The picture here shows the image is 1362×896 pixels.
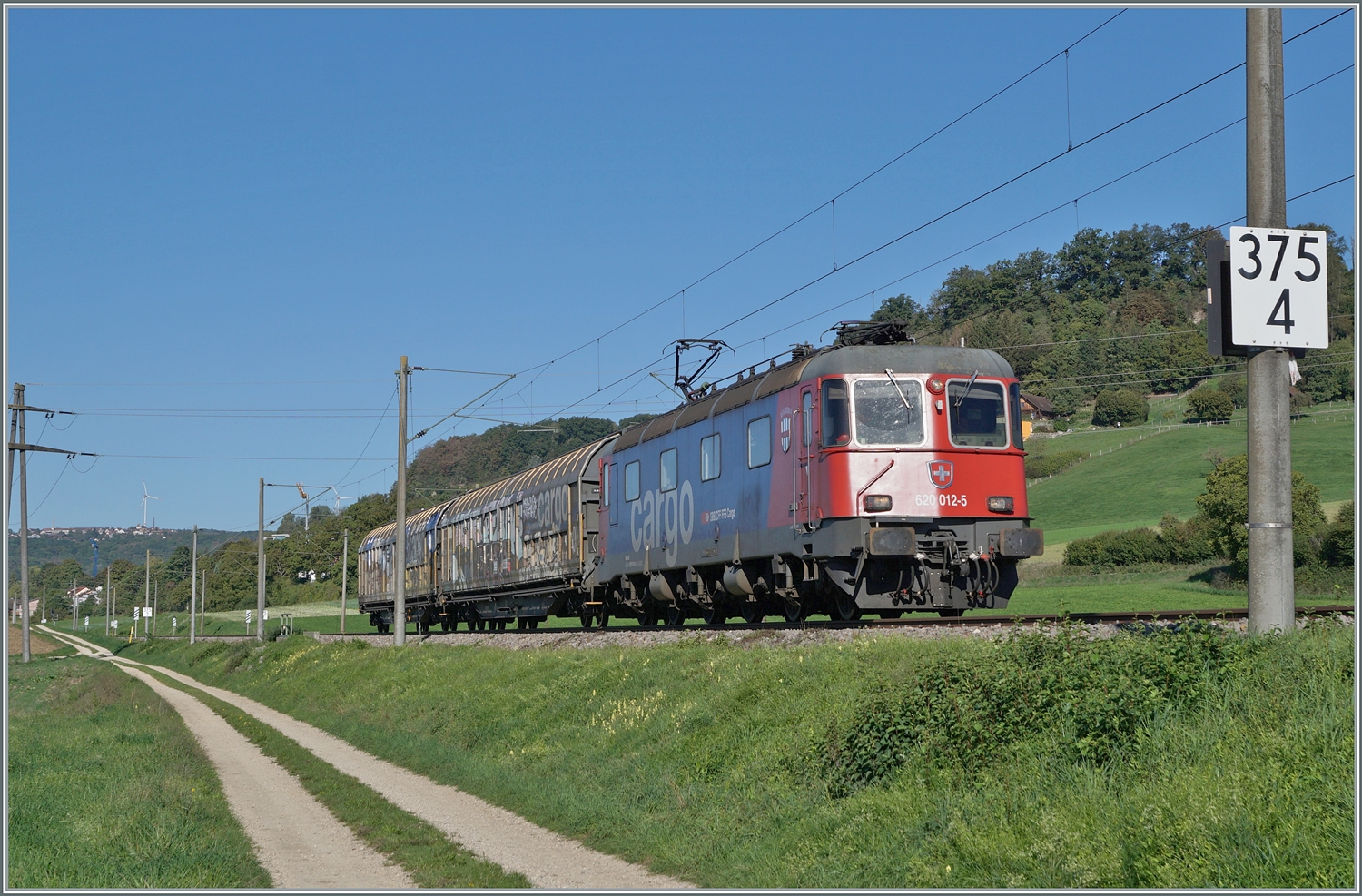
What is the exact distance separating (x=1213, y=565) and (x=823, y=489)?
46672 mm

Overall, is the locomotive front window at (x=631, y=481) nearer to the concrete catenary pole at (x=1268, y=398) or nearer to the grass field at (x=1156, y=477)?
the concrete catenary pole at (x=1268, y=398)

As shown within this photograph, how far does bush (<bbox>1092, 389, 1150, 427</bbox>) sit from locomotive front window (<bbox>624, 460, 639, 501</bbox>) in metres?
96.8

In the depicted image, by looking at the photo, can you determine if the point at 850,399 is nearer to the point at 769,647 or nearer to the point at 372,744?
the point at 769,647

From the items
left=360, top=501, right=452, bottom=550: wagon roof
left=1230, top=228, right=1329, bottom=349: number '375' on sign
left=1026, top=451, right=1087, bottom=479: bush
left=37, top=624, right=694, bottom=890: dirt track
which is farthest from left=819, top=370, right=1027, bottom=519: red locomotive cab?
left=1026, top=451, right=1087, bottom=479: bush

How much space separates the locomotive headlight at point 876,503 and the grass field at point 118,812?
9779 millimetres

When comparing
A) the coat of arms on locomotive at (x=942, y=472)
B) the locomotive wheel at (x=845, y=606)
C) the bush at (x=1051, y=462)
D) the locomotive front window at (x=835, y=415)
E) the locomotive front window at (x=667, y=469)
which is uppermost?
the bush at (x=1051, y=462)

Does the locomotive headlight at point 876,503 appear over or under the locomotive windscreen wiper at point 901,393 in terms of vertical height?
under

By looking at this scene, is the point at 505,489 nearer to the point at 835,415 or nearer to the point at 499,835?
the point at 835,415

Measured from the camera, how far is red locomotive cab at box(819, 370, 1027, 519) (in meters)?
19.5

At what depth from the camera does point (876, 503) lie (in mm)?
19328

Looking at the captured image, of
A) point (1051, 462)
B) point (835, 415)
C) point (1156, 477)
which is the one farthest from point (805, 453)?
point (1051, 462)

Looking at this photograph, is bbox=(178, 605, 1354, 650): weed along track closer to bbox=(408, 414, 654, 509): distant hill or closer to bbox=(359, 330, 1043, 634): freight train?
bbox=(359, 330, 1043, 634): freight train

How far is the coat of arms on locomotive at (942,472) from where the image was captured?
19.8m

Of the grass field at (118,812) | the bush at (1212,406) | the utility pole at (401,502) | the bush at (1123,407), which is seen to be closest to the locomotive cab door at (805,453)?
the grass field at (118,812)
